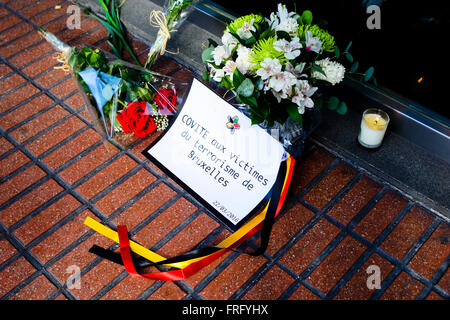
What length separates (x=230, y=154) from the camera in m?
1.81

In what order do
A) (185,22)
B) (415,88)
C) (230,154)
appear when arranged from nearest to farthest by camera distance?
1. (230,154)
2. (415,88)
3. (185,22)

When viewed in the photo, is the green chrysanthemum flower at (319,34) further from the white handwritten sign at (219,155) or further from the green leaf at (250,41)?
the white handwritten sign at (219,155)

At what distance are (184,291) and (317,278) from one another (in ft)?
1.59

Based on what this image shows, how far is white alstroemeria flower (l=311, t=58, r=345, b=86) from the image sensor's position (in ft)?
5.23

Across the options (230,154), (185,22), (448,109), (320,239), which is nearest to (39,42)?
(185,22)

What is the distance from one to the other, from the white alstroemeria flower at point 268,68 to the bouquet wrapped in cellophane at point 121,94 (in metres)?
0.61

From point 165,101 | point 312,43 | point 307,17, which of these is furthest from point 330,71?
point 165,101

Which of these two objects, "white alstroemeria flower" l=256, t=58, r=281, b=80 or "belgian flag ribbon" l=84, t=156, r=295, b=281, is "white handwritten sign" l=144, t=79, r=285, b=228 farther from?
"white alstroemeria flower" l=256, t=58, r=281, b=80

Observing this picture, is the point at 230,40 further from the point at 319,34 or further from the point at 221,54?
the point at 319,34

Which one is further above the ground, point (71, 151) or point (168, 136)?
point (168, 136)

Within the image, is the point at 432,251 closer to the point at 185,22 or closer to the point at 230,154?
the point at 230,154

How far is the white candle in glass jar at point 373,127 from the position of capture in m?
1.89

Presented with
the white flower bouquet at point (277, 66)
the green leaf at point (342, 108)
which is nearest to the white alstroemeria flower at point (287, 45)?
the white flower bouquet at point (277, 66)

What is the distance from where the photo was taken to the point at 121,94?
80.7 inches
